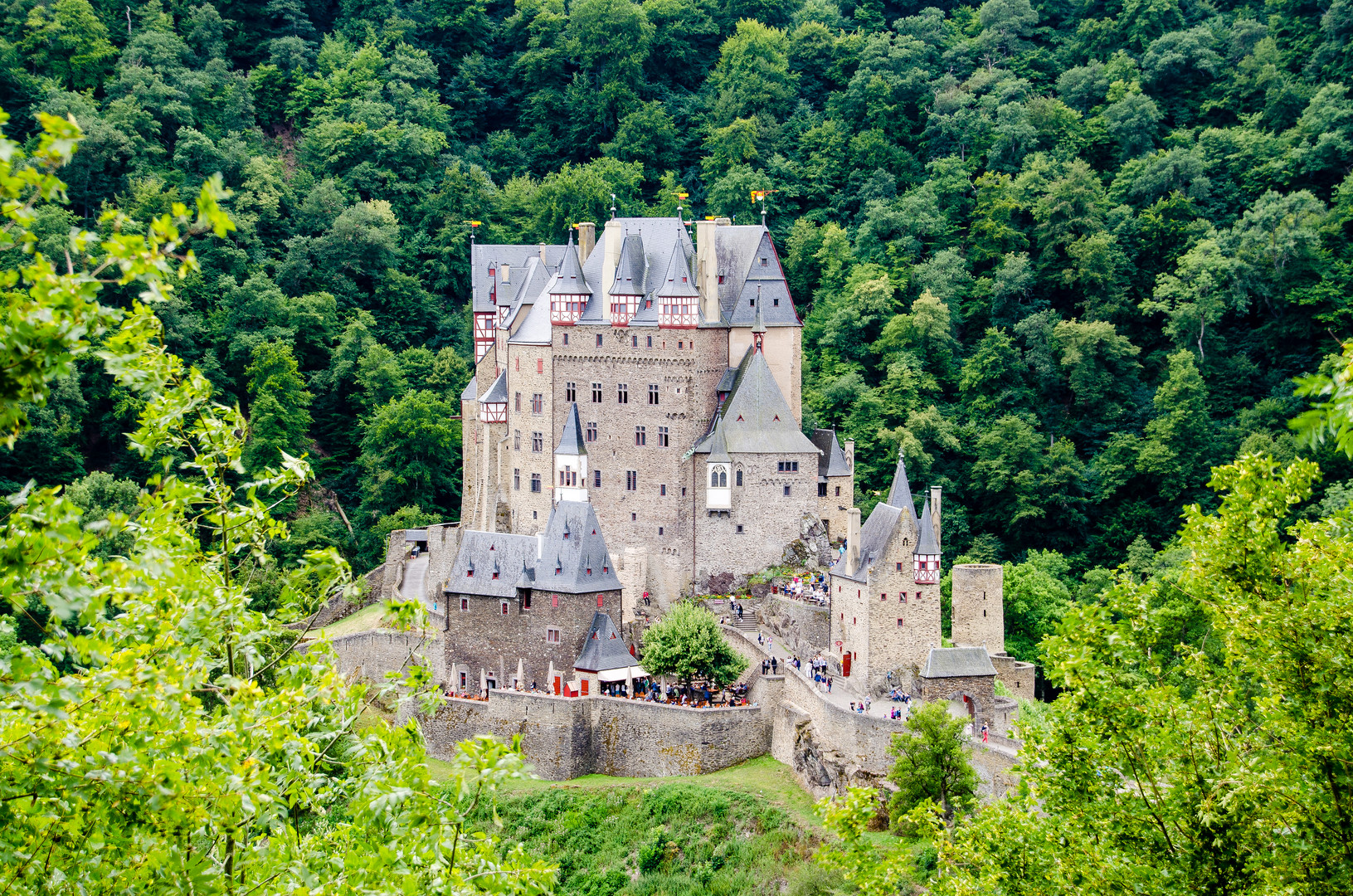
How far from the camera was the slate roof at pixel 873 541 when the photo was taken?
A: 121 ft

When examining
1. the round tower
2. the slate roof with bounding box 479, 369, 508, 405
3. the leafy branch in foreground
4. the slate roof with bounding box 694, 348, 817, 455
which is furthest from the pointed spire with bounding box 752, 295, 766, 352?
the leafy branch in foreground

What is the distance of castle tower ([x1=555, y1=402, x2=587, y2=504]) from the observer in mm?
43906

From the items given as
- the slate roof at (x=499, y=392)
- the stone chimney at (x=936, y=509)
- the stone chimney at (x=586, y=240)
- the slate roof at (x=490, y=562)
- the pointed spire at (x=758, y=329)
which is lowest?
the slate roof at (x=490, y=562)

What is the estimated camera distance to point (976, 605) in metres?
38.2

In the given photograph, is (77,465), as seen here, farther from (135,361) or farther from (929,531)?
(135,361)

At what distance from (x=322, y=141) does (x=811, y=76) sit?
2419cm

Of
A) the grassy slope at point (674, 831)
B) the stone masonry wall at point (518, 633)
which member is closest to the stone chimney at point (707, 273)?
the stone masonry wall at point (518, 633)

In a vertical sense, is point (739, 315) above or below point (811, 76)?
below

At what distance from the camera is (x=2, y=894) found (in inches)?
374

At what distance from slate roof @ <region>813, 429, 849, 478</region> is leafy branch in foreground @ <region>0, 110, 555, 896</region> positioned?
32.1m

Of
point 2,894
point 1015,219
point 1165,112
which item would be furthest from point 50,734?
point 1165,112

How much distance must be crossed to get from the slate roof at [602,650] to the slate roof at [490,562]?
8.37ft

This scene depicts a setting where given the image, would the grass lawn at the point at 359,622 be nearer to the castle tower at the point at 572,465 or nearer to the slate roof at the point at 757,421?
the castle tower at the point at 572,465

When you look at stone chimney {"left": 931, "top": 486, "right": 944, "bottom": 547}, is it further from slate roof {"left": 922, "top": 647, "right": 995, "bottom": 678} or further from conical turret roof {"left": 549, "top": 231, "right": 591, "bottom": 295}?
conical turret roof {"left": 549, "top": 231, "right": 591, "bottom": 295}
